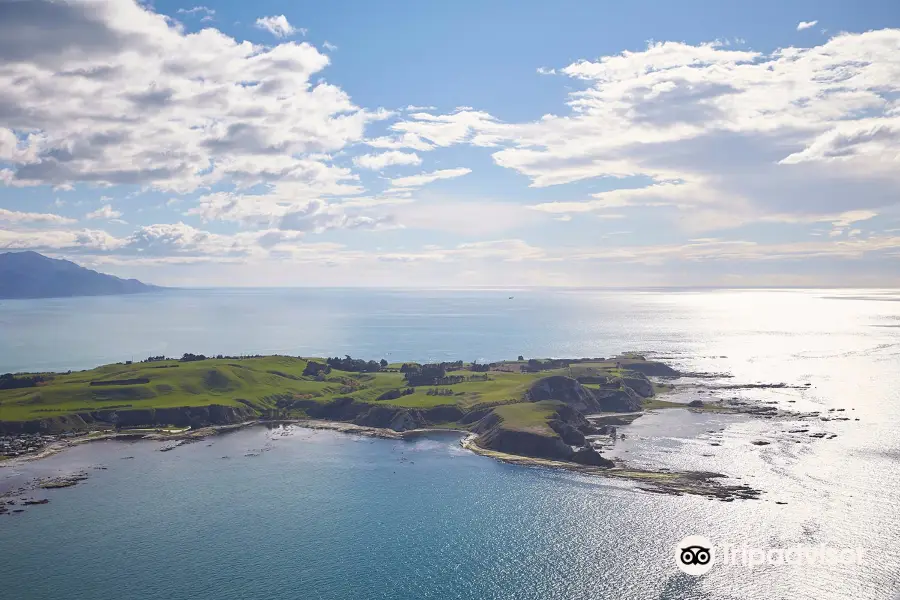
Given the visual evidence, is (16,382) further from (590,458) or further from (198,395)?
(590,458)

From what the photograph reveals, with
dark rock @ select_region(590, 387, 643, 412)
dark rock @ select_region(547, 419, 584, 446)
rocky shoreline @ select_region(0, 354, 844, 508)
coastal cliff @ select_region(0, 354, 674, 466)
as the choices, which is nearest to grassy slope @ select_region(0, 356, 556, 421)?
coastal cliff @ select_region(0, 354, 674, 466)

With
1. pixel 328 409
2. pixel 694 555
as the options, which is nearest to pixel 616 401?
pixel 328 409

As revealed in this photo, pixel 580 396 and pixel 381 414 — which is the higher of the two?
pixel 580 396

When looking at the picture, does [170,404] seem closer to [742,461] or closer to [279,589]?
[279,589]

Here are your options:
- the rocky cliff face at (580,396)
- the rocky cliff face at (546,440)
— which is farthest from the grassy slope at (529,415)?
the rocky cliff face at (580,396)

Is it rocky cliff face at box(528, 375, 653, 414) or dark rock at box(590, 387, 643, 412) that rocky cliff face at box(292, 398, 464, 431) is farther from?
dark rock at box(590, 387, 643, 412)

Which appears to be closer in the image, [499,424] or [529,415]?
[499,424]
